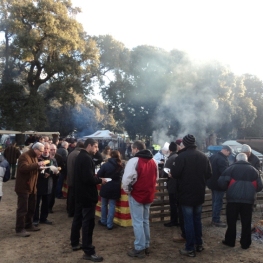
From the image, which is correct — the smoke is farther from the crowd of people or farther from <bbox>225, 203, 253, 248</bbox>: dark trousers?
<bbox>225, 203, 253, 248</bbox>: dark trousers

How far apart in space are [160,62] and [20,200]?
2769 centimetres

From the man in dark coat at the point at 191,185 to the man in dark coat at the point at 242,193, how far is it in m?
0.62

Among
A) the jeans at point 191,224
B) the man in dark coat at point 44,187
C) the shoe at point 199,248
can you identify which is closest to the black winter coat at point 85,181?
the jeans at point 191,224

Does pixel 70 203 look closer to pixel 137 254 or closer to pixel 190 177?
pixel 137 254

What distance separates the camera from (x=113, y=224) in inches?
270

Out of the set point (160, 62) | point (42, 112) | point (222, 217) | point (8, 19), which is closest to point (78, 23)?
point (8, 19)

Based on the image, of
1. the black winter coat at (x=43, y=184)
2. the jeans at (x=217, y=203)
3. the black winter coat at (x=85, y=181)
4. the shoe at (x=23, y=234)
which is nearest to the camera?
the black winter coat at (x=85, y=181)

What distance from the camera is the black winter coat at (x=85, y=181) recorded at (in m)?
4.77

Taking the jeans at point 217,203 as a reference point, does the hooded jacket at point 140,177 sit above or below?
above

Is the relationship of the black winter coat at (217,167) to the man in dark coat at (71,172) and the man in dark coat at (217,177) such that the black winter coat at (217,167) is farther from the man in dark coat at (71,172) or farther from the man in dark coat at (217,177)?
the man in dark coat at (71,172)

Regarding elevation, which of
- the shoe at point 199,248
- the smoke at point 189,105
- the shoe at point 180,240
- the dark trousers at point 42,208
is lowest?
the shoe at point 180,240

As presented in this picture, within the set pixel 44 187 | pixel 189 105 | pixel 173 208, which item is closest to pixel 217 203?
pixel 173 208

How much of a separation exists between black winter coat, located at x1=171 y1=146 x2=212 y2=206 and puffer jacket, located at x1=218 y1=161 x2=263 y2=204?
2.31 feet

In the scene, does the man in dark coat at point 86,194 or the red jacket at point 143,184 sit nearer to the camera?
the man in dark coat at point 86,194
